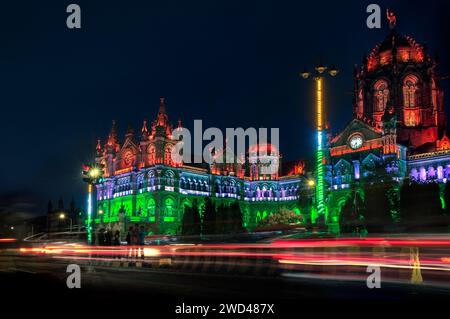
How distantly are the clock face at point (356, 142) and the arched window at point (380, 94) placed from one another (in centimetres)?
797

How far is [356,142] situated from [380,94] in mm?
10715

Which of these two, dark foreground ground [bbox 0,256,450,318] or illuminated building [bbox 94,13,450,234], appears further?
illuminated building [bbox 94,13,450,234]

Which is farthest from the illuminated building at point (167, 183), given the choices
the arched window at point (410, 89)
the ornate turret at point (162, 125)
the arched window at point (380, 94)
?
the arched window at point (410, 89)

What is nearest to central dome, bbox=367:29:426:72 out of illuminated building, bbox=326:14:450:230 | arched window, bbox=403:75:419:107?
illuminated building, bbox=326:14:450:230

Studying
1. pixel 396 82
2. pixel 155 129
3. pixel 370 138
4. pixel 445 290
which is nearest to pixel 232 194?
pixel 155 129

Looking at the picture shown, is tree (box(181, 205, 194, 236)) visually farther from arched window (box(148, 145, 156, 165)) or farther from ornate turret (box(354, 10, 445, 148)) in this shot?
ornate turret (box(354, 10, 445, 148))

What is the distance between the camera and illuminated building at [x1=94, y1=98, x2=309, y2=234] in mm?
81562

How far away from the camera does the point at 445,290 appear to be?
16.3 metres

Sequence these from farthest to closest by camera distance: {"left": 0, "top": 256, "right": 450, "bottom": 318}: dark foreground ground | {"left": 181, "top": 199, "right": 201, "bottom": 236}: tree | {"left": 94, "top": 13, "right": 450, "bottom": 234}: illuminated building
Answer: {"left": 94, "top": 13, "right": 450, "bottom": 234}: illuminated building, {"left": 181, "top": 199, "right": 201, "bottom": 236}: tree, {"left": 0, "top": 256, "right": 450, "bottom": 318}: dark foreground ground

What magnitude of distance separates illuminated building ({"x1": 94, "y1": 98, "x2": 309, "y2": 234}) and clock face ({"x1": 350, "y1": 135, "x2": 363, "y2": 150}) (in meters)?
11.1

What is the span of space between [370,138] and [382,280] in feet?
212

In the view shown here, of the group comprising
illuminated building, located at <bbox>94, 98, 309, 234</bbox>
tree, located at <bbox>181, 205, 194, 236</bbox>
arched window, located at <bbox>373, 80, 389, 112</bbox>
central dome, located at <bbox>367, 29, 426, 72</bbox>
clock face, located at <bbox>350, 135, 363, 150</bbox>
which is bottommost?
tree, located at <bbox>181, 205, 194, 236</bbox>

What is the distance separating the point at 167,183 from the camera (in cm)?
8238
